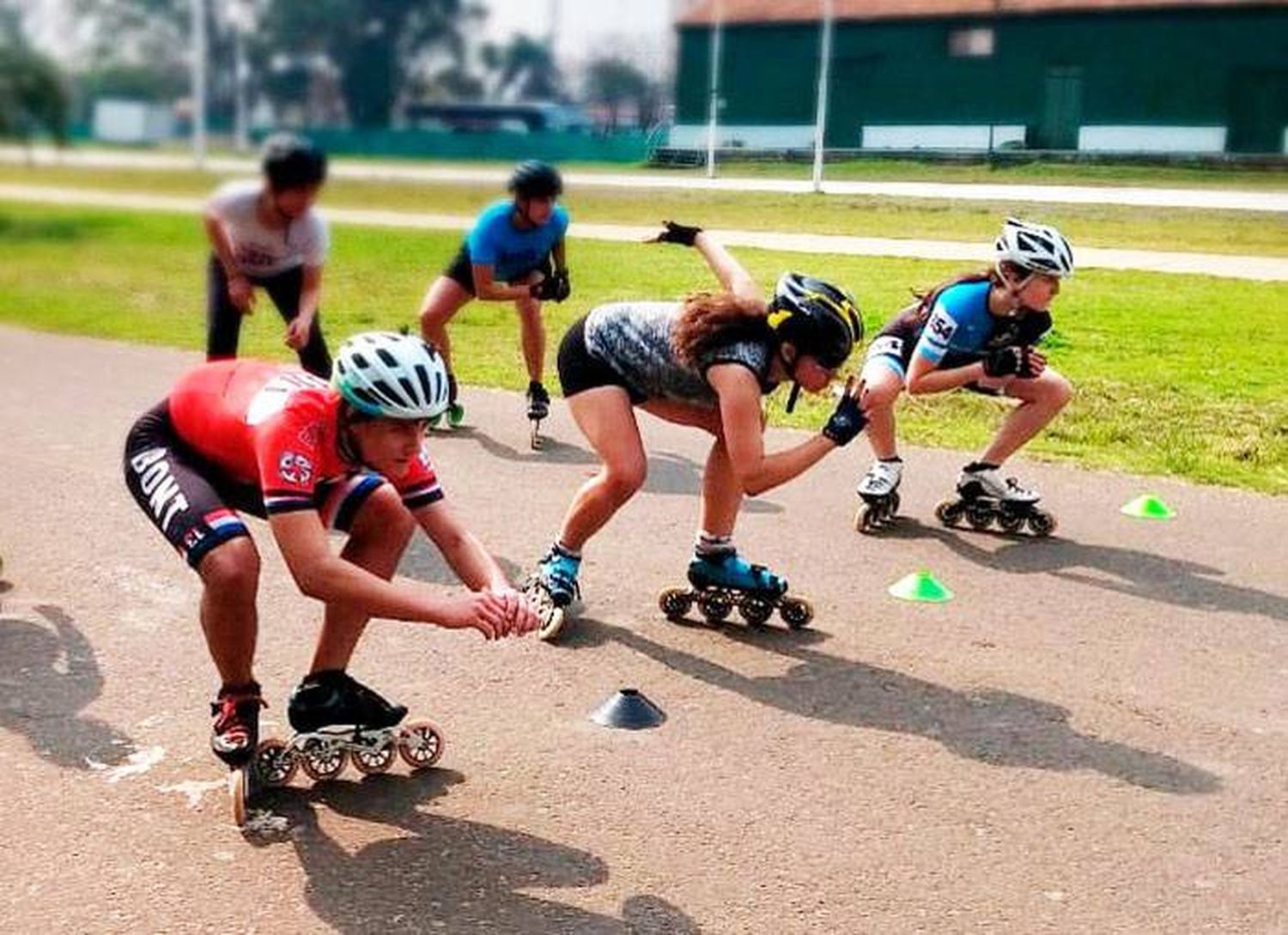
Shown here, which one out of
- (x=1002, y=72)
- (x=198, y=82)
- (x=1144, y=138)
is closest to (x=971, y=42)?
(x=1002, y=72)

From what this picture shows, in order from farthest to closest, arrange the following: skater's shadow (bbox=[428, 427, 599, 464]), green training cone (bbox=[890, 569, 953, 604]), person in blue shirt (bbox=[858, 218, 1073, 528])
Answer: skater's shadow (bbox=[428, 427, 599, 464]) < person in blue shirt (bbox=[858, 218, 1073, 528]) < green training cone (bbox=[890, 569, 953, 604])

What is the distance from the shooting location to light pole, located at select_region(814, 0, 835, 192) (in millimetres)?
9344

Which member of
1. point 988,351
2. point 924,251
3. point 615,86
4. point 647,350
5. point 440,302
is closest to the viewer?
point 647,350

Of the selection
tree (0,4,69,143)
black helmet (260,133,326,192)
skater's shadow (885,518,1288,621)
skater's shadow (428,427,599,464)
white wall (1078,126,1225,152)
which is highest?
white wall (1078,126,1225,152)

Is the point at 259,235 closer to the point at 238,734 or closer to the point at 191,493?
the point at 191,493

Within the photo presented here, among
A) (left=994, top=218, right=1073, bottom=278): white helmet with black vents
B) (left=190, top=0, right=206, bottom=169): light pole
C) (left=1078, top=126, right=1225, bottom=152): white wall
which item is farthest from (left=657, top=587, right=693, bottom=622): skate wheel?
Answer: (left=1078, top=126, right=1225, bottom=152): white wall

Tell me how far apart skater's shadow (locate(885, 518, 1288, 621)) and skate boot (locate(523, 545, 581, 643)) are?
7.24ft

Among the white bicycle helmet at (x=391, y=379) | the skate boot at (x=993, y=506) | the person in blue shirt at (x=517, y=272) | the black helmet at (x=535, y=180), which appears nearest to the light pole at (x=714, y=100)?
the person in blue shirt at (x=517, y=272)

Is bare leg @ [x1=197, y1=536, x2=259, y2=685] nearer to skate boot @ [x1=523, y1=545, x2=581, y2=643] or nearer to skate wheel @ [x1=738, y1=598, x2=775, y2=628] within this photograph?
skate boot @ [x1=523, y1=545, x2=581, y2=643]

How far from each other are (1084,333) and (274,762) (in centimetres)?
885

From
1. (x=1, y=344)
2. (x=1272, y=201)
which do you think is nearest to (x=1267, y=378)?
(x=1272, y=201)

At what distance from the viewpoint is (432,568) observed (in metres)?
6.68

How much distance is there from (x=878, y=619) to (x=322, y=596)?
2924 mm

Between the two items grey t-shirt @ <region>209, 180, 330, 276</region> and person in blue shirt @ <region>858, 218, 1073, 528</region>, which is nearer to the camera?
grey t-shirt @ <region>209, 180, 330, 276</region>
